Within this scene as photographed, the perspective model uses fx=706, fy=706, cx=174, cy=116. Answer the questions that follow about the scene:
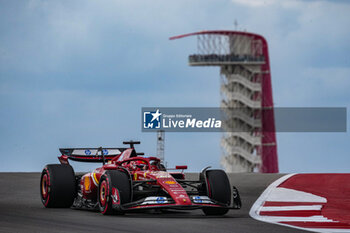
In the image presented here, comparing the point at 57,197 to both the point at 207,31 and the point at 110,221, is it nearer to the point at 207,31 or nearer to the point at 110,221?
the point at 110,221

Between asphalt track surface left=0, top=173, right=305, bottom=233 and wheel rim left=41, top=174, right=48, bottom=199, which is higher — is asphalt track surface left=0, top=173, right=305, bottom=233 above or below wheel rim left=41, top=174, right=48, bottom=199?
below

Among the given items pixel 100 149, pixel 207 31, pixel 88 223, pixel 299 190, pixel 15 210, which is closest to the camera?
pixel 88 223

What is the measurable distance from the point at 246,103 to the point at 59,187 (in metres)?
50.0

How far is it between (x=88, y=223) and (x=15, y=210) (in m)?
3.50

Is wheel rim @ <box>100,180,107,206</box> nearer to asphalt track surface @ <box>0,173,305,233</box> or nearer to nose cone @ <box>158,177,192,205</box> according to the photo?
asphalt track surface @ <box>0,173,305,233</box>

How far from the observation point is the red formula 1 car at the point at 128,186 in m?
13.3

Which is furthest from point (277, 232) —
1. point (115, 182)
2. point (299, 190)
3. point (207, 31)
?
point (207, 31)

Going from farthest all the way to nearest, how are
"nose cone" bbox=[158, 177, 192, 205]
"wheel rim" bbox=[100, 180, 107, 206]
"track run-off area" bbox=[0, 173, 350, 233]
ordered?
1. "wheel rim" bbox=[100, 180, 107, 206]
2. "nose cone" bbox=[158, 177, 192, 205]
3. "track run-off area" bbox=[0, 173, 350, 233]

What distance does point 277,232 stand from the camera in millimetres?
10844

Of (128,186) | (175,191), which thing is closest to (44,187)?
(128,186)

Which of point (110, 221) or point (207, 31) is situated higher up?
point (207, 31)

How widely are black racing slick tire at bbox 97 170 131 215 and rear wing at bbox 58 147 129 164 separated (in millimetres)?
2997

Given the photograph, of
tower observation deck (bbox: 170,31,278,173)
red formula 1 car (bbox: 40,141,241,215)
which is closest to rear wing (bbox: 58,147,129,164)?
red formula 1 car (bbox: 40,141,241,215)

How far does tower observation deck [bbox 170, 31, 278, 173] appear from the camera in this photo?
6512cm
